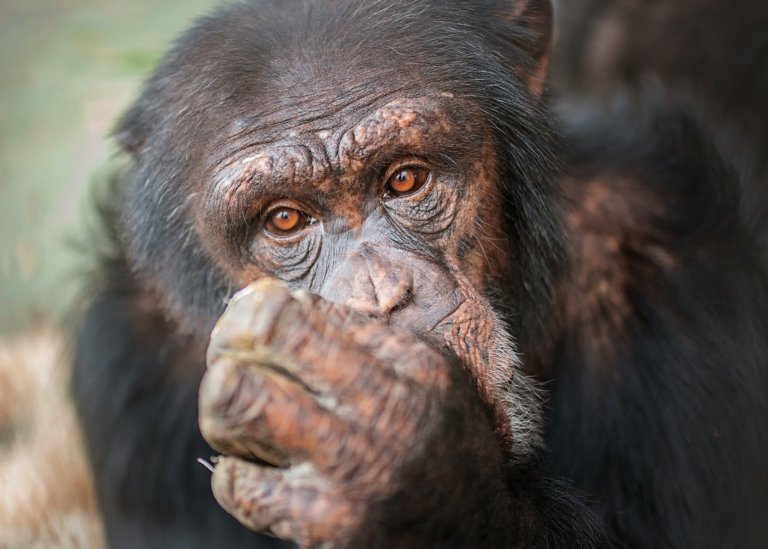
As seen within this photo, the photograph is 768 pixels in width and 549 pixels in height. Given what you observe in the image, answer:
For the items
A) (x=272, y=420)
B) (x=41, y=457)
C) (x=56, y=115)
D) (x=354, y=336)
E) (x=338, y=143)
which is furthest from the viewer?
(x=56, y=115)

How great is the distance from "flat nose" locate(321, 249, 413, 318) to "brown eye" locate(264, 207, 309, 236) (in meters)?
0.29

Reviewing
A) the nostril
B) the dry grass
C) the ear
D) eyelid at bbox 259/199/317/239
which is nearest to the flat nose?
the nostril

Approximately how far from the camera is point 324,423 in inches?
83.1

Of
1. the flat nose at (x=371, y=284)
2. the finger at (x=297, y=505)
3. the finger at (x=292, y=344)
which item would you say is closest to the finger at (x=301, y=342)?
the finger at (x=292, y=344)

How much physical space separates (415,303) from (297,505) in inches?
29.7

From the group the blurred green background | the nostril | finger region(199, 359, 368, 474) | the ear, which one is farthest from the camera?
the blurred green background

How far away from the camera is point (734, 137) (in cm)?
420

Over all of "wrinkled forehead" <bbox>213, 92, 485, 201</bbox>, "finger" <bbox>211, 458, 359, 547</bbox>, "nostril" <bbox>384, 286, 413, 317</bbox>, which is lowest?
"finger" <bbox>211, 458, 359, 547</bbox>

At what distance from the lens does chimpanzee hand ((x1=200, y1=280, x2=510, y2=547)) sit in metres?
2.09

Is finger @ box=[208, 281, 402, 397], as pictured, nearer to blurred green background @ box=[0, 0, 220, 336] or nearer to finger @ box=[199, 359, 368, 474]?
finger @ box=[199, 359, 368, 474]

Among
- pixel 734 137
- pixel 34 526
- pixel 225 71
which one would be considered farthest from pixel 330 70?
pixel 34 526

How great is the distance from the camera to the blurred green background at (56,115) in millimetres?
6164

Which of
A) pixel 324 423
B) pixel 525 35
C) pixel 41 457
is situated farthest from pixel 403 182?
pixel 41 457

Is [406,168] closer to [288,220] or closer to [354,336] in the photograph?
[288,220]
